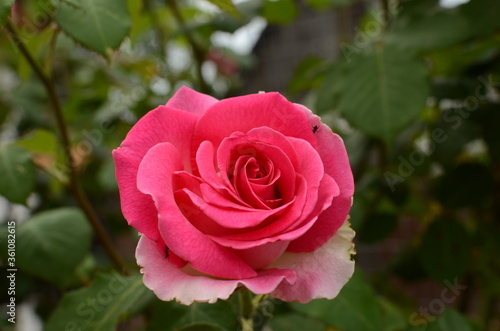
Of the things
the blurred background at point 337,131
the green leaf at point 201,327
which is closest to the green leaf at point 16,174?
the blurred background at point 337,131

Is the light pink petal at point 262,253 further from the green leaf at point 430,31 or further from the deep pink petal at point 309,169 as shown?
the green leaf at point 430,31

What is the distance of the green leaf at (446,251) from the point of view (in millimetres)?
Answer: 705

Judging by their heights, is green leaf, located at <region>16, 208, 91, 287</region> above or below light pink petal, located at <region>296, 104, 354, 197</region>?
below

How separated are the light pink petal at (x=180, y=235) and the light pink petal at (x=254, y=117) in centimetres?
5

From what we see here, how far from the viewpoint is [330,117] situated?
0.77 metres

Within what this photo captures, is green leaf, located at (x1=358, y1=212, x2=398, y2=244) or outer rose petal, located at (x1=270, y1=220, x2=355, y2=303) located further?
green leaf, located at (x1=358, y1=212, x2=398, y2=244)

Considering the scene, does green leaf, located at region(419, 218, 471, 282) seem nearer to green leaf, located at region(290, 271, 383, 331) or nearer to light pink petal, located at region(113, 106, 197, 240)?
green leaf, located at region(290, 271, 383, 331)

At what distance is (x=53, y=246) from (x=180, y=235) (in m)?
0.37

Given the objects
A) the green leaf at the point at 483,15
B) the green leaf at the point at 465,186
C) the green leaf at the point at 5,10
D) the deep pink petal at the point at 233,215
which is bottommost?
the green leaf at the point at 465,186

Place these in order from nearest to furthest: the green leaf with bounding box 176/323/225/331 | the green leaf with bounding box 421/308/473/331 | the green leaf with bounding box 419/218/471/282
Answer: the green leaf with bounding box 176/323/225/331
the green leaf with bounding box 421/308/473/331
the green leaf with bounding box 419/218/471/282

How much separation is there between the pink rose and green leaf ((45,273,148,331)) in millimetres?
144

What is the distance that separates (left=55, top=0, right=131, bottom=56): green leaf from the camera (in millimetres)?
409

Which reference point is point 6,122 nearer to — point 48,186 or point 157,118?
point 48,186

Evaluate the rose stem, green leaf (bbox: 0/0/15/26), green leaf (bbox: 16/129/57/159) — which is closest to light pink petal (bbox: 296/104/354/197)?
the rose stem
